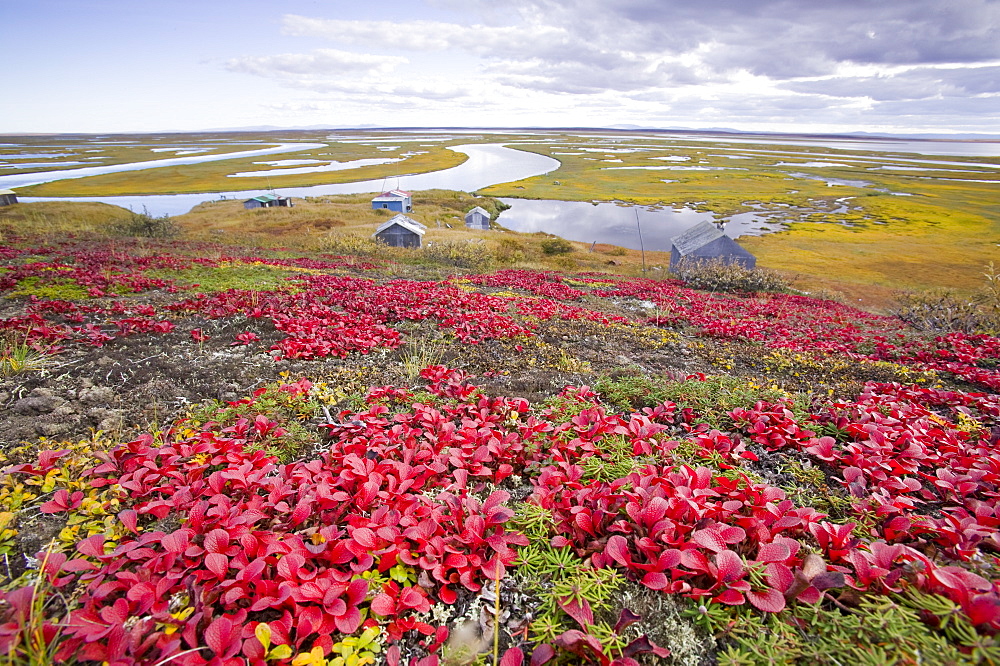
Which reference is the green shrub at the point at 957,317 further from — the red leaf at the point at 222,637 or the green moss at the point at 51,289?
the green moss at the point at 51,289

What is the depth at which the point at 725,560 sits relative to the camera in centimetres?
234

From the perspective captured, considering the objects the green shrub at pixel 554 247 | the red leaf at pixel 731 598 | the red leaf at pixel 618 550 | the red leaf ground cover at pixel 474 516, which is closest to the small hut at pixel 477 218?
the green shrub at pixel 554 247

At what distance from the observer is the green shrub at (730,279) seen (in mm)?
26156

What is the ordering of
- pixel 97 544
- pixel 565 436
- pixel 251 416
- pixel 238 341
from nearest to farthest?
pixel 97 544
pixel 565 436
pixel 251 416
pixel 238 341

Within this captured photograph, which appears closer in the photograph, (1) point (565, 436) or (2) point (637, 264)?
(1) point (565, 436)

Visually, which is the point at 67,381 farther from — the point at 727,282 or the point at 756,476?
the point at 727,282

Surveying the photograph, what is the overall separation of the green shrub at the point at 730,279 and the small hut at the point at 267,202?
2042 inches

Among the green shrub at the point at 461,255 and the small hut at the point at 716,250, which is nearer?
the small hut at the point at 716,250

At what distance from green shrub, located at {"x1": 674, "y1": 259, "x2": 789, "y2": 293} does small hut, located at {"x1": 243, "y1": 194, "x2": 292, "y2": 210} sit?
51.9 metres

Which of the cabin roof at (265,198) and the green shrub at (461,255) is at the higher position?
the cabin roof at (265,198)

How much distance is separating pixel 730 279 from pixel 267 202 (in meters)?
55.9

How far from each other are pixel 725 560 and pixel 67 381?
6998mm

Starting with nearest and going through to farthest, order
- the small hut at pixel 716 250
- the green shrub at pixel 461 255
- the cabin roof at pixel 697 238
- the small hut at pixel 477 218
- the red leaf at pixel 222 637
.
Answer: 1. the red leaf at pixel 222 637
2. the small hut at pixel 716 250
3. the green shrub at pixel 461 255
4. the cabin roof at pixel 697 238
5. the small hut at pixel 477 218

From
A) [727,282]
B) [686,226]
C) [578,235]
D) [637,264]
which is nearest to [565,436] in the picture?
[727,282]
